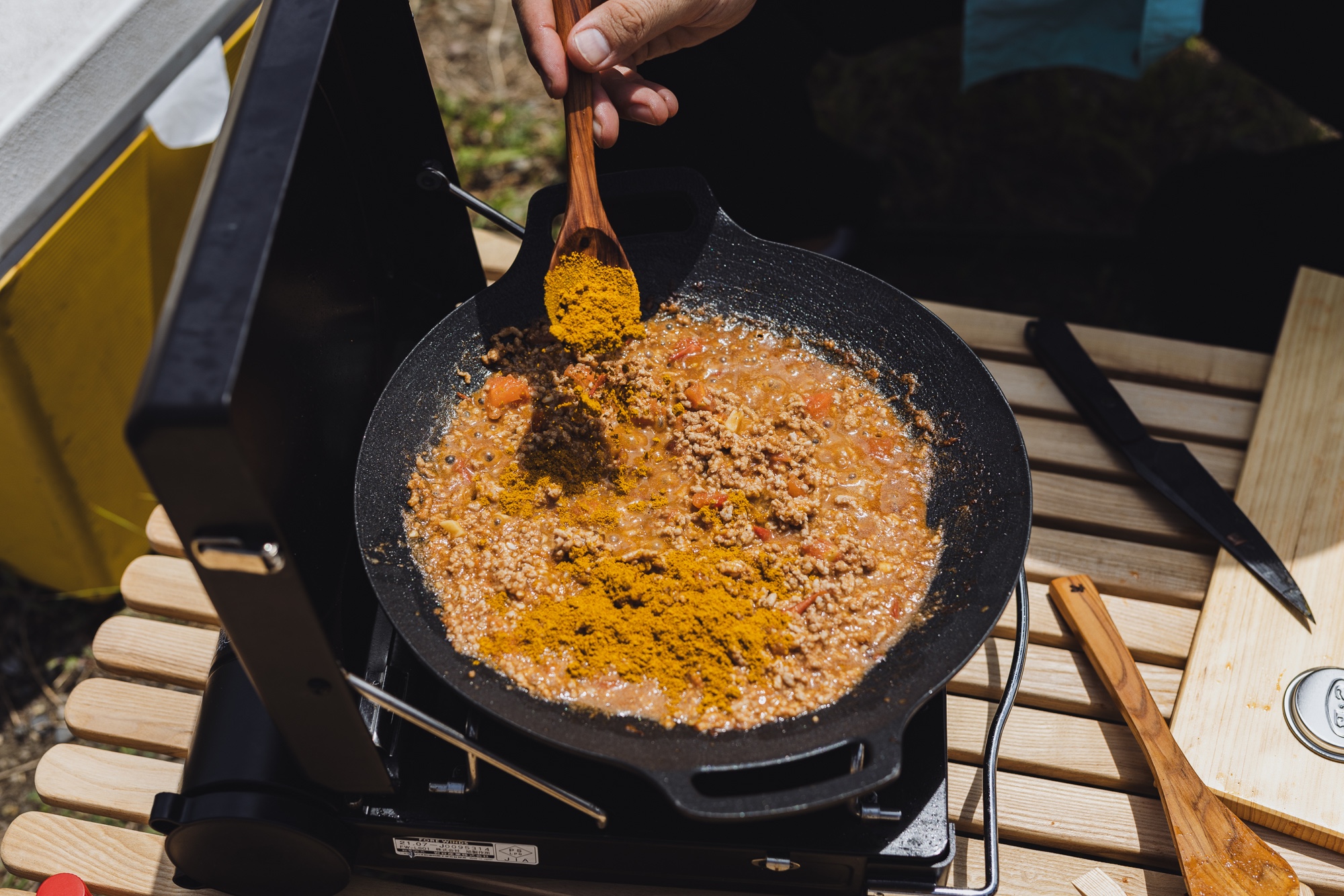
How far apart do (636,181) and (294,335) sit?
3.03 feet

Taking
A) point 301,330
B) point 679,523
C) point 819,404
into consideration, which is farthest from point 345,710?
point 819,404

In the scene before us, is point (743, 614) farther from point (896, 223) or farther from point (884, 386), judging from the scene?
point (896, 223)

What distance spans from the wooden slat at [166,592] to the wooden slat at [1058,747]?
1.83 m

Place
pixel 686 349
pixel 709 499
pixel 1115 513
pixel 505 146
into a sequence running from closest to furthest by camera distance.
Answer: pixel 709 499 → pixel 686 349 → pixel 1115 513 → pixel 505 146

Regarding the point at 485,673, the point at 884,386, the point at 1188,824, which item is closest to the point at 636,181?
the point at 884,386

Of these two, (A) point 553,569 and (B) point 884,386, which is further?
(B) point 884,386

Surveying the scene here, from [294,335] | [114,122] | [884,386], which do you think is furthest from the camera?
[114,122]

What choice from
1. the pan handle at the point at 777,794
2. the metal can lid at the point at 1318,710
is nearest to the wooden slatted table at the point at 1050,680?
the metal can lid at the point at 1318,710

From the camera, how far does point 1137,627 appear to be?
2.16 metres

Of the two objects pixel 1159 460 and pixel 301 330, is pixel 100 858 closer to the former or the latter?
pixel 301 330

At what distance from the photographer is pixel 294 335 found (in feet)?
5.03

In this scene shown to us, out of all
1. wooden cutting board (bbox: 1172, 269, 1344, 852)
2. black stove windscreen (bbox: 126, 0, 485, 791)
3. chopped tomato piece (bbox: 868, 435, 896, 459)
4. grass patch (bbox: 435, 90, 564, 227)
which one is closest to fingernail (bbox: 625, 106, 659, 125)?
black stove windscreen (bbox: 126, 0, 485, 791)

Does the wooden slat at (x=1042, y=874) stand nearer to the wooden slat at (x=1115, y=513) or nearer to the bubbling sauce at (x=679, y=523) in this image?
the bubbling sauce at (x=679, y=523)

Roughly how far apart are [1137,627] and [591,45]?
1784 mm
